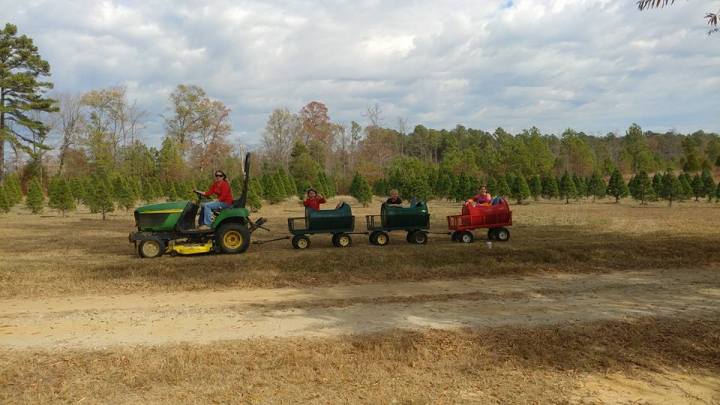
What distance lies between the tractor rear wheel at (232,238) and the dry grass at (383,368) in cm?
622

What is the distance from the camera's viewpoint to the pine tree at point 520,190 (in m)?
34.9

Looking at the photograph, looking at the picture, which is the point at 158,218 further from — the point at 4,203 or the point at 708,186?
the point at 708,186

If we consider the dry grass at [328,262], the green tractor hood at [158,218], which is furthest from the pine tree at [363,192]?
the green tractor hood at [158,218]

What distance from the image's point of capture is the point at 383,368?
495cm

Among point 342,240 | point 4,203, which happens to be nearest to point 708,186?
point 342,240

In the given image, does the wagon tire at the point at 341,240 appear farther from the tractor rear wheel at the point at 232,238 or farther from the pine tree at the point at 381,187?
the pine tree at the point at 381,187

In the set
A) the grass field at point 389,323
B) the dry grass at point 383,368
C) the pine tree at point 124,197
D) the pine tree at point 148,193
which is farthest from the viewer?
the pine tree at point 148,193

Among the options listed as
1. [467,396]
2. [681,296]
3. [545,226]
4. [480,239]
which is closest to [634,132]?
[545,226]

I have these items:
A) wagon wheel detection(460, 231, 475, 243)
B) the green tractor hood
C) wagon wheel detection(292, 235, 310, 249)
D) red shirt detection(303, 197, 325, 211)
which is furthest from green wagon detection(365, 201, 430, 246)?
the green tractor hood

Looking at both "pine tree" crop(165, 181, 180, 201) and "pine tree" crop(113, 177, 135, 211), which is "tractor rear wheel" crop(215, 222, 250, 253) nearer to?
"pine tree" crop(113, 177, 135, 211)

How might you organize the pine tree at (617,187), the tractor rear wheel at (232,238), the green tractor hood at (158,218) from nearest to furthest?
the green tractor hood at (158,218) → the tractor rear wheel at (232,238) → the pine tree at (617,187)

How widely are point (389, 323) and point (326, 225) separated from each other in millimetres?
6517

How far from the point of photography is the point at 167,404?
4289mm

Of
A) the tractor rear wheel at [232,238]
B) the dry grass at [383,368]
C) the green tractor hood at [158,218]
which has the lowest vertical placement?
the dry grass at [383,368]
